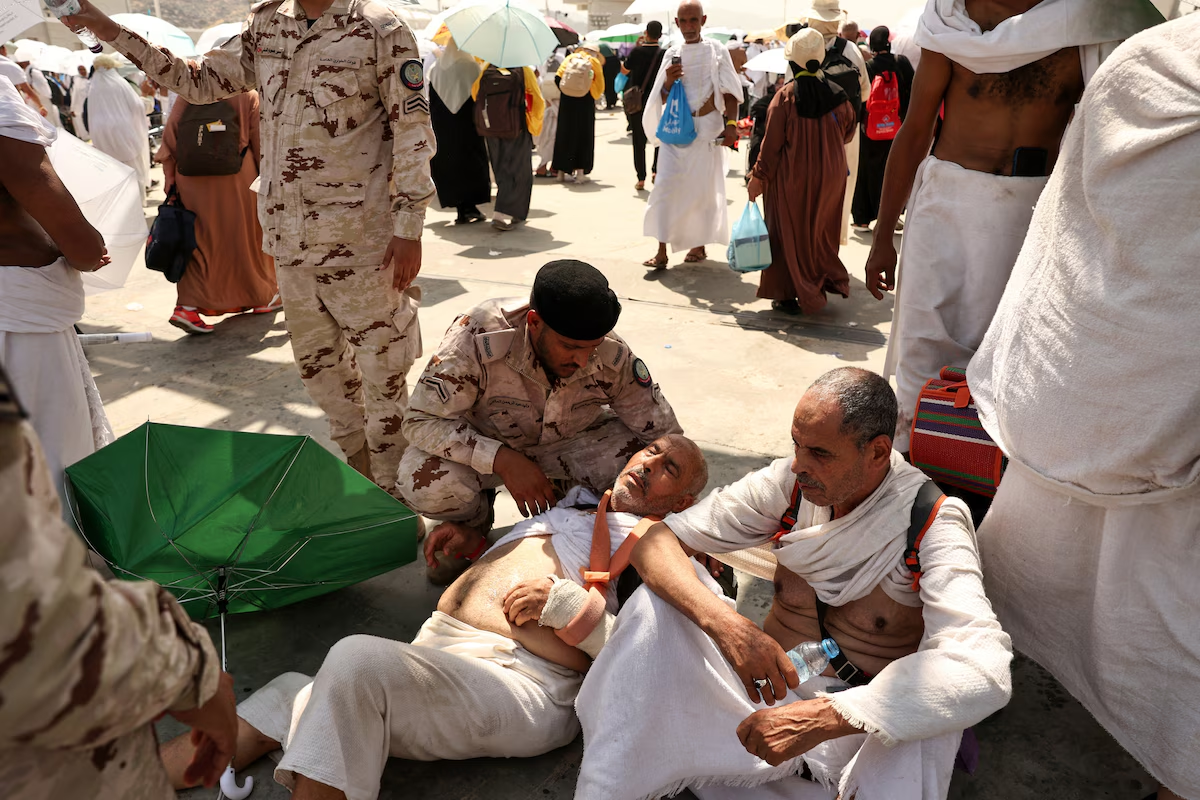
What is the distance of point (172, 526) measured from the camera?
8.06ft

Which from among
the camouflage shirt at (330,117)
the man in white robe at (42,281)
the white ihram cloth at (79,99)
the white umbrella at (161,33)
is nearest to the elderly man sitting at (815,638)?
the camouflage shirt at (330,117)

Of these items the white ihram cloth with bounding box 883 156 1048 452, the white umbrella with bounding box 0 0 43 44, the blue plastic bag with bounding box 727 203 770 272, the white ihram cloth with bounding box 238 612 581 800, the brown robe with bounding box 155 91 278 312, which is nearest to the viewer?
the white ihram cloth with bounding box 238 612 581 800

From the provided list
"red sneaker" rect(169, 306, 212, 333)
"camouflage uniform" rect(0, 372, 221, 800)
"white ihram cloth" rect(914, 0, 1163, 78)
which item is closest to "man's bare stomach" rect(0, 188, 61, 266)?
"camouflage uniform" rect(0, 372, 221, 800)

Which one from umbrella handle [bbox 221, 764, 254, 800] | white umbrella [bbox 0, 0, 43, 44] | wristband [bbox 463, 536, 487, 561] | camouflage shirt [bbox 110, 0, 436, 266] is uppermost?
white umbrella [bbox 0, 0, 43, 44]

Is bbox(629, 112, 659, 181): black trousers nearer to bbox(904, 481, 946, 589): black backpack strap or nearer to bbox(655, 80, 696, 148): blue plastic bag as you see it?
bbox(655, 80, 696, 148): blue plastic bag

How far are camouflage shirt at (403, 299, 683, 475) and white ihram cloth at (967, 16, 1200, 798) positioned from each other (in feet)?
3.92

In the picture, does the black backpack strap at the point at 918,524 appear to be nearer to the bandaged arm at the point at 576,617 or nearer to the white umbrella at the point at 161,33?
the bandaged arm at the point at 576,617

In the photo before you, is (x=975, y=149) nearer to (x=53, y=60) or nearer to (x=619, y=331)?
(x=619, y=331)

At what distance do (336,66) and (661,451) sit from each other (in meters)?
1.78

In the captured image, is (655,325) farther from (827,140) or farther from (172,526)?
(172,526)

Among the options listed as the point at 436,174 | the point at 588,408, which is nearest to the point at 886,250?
the point at 588,408

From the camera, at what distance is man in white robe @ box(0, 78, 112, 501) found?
2479 mm

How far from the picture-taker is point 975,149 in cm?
283

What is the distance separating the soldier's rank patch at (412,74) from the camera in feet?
10.2
